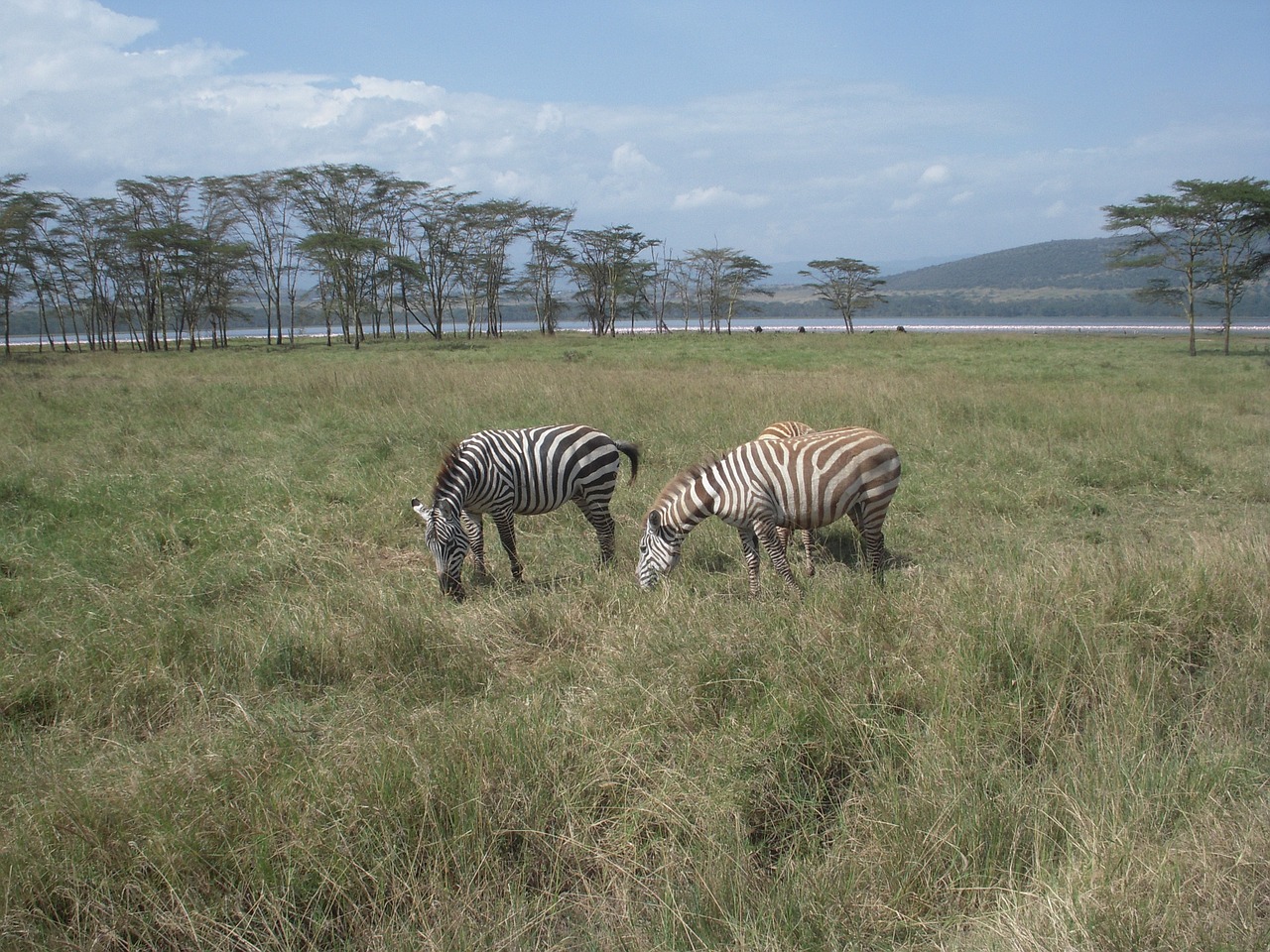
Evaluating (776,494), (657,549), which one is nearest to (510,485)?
(657,549)

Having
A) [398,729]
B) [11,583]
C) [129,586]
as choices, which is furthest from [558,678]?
[11,583]

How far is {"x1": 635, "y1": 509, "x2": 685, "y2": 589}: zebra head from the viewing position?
5457 millimetres

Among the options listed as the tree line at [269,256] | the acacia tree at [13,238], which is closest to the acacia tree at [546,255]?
the tree line at [269,256]

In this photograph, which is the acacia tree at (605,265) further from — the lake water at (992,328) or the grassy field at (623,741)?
the grassy field at (623,741)

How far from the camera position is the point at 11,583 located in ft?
17.3

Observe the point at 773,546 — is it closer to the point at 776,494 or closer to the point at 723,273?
the point at 776,494

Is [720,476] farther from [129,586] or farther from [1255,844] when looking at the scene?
[129,586]

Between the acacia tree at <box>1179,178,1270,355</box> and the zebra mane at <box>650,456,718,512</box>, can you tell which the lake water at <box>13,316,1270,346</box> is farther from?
the zebra mane at <box>650,456,718,512</box>

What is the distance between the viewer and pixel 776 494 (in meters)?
5.50

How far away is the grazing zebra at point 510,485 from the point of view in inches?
214

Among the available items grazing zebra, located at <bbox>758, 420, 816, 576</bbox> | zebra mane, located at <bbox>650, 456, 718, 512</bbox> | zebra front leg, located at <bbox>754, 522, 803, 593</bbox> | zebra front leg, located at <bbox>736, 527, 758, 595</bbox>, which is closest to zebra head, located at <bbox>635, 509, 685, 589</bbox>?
zebra mane, located at <bbox>650, 456, 718, 512</bbox>

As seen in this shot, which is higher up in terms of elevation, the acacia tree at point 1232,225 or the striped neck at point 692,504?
the acacia tree at point 1232,225

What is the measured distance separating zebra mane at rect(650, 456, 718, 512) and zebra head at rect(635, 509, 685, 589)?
0.21m

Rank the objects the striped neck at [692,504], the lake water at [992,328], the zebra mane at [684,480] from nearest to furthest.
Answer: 1. the striped neck at [692,504]
2. the zebra mane at [684,480]
3. the lake water at [992,328]
